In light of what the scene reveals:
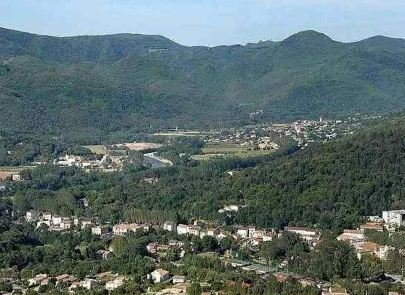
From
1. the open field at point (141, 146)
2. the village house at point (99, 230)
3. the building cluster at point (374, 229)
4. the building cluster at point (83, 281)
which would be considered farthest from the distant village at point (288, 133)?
the building cluster at point (83, 281)

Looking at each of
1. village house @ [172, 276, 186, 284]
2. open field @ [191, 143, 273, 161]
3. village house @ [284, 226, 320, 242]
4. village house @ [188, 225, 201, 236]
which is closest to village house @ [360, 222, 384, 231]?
village house @ [284, 226, 320, 242]

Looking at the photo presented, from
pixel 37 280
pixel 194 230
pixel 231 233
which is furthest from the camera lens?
pixel 194 230

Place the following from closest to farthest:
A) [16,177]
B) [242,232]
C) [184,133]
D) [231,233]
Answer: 1. [231,233]
2. [242,232]
3. [16,177]
4. [184,133]

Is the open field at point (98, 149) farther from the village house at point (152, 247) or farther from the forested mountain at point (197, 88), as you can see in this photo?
the village house at point (152, 247)

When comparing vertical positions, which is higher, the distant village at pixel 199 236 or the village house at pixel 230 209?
the village house at pixel 230 209

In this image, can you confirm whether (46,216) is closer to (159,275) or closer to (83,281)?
(83,281)

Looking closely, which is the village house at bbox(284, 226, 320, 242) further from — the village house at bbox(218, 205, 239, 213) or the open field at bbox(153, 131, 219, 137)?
the open field at bbox(153, 131, 219, 137)

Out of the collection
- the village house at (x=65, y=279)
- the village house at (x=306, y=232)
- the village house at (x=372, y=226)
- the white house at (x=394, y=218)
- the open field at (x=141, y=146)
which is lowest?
the village house at (x=65, y=279)

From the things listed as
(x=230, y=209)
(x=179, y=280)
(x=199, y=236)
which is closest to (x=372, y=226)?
(x=230, y=209)
